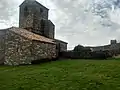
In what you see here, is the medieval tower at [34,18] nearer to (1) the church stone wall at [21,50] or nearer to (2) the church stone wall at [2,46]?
(2) the church stone wall at [2,46]

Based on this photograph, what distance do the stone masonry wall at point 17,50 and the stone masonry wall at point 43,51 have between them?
114cm

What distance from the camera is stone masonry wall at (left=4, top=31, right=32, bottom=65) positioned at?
3350 cm

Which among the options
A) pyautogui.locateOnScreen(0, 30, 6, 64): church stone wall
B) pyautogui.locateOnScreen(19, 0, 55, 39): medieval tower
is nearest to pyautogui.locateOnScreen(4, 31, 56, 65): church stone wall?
pyautogui.locateOnScreen(0, 30, 6, 64): church stone wall

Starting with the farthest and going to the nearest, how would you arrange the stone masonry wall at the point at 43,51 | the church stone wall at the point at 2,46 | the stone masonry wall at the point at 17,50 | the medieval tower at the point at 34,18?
the medieval tower at the point at 34,18 < the church stone wall at the point at 2,46 < the stone masonry wall at the point at 43,51 < the stone masonry wall at the point at 17,50

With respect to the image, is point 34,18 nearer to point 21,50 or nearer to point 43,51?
point 43,51

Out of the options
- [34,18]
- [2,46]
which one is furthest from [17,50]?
[34,18]

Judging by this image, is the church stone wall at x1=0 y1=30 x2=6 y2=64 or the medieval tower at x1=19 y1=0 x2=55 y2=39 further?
the medieval tower at x1=19 y1=0 x2=55 y2=39

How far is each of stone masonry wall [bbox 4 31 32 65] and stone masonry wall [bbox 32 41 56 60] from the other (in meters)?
1.14

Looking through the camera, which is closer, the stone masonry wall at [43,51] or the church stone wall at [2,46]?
the stone masonry wall at [43,51]

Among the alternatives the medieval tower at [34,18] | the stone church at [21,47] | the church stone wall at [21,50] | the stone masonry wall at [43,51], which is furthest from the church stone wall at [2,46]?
the medieval tower at [34,18]

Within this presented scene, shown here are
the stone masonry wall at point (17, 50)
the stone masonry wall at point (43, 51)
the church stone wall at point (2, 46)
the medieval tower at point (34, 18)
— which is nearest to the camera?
the stone masonry wall at point (17, 50)

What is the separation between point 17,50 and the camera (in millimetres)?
34094

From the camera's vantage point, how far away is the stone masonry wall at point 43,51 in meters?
Result: 34.4

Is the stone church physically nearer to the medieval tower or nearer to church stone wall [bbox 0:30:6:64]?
church stone wall [bbox 0:30:6:64]
